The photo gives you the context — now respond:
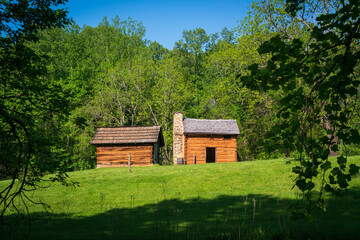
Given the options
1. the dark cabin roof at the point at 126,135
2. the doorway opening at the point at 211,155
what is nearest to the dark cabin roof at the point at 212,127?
the doorway opening at the point at 211,155

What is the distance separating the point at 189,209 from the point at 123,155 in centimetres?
2036

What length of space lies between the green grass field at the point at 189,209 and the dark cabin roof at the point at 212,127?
1208cm

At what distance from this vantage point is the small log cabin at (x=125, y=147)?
29750 millimetres

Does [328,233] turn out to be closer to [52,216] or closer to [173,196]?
[173,196]

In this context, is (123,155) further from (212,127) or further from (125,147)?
(212,127)

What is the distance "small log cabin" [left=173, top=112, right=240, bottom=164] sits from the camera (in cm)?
3216

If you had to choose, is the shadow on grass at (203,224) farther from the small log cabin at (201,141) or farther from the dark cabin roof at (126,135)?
the small log cabin at (201,141)

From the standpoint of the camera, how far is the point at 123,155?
30.1 metres

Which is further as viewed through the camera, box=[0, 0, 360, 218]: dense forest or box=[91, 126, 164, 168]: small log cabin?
box=[91, 126, 164, 168]: small log cabin

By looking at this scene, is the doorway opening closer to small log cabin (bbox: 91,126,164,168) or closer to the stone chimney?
the stone chimney

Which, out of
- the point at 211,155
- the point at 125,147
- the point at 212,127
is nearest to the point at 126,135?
the point at 125,147

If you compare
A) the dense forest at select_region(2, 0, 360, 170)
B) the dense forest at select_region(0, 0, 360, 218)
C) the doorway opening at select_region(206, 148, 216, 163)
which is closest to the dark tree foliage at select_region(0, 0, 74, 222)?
the dense forest at select_region(0, 0, 360, 218)

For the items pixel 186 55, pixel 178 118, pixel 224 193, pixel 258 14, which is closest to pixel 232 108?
pixel 178 118

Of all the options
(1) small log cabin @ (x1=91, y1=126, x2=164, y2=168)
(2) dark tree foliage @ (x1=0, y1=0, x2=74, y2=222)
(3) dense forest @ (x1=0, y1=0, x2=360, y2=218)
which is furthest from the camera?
(1) small log cabin @ (x1=91, y1=126, x2=164, y2=168)
